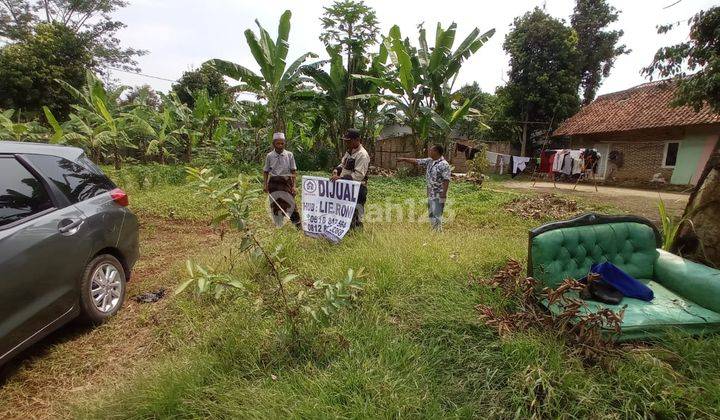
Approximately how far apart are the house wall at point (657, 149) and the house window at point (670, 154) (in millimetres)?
128

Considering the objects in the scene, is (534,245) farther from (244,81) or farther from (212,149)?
(212,149)

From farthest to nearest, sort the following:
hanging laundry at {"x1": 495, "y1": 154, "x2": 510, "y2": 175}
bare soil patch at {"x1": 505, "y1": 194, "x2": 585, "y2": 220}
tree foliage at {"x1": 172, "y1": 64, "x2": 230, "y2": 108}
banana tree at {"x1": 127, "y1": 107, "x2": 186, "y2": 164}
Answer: tree foliage at {"x1": 172, "y1": 64, "x2": 230, "y2": 108}, hanging laundry at {"x1": 495, "y1": 154, "x2": 510, "y2": 175}, banana tree at {"x1": 127, "y1": 107, "x2": 186, "y2": 164}, bare soil patch at {"x1": 505, "y1": 194, "x2": 585, "y2": 220}

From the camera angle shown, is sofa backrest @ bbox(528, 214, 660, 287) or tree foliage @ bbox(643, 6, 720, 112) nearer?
sofa backrest @ bbox(528, 214, 660, 287)

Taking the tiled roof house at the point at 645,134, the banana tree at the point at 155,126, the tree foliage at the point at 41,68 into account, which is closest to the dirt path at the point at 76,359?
the banana tree at the point at 155,126

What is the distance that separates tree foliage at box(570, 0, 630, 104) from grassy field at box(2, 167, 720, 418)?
22279mm

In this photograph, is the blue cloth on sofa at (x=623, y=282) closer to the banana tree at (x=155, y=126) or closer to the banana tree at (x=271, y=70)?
the banana tree at (x=271, y=70)

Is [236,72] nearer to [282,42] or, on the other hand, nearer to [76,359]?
[282,42]

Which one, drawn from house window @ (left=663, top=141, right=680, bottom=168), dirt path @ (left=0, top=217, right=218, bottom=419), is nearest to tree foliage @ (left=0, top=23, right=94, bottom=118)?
dirt path @ (left=0, top=217, right=218, bottom=419)

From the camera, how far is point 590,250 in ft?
10.0

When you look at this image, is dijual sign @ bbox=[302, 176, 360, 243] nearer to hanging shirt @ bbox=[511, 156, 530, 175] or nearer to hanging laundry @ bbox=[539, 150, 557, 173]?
hanging laundry @ bbox=[539, 150, 557, 173]

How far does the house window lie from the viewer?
560 inches

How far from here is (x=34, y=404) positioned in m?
2.21

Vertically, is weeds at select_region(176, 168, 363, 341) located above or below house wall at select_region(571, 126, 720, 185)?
below

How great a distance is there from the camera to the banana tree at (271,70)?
938 cm
